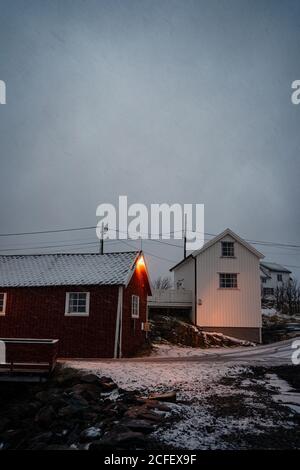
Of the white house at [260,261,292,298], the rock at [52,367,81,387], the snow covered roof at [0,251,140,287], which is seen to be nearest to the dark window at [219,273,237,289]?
the snow covered roof at [0,251,140,287]

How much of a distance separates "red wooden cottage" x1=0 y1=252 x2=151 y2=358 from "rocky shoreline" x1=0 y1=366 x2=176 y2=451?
5.82 m

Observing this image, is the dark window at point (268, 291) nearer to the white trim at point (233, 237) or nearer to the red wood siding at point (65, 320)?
the white trim at point (233, 237)

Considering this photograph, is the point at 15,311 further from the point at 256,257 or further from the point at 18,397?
the point at 256,257

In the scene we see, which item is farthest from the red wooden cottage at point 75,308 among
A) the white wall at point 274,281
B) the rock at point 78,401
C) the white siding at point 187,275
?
the white wall at point 274,281

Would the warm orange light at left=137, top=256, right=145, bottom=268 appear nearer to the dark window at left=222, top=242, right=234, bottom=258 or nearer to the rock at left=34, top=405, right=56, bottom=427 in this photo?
the dark window at left=222, top=242, right=234, bottom=258

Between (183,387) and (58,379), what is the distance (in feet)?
16.1

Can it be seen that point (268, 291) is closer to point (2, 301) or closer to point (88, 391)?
point (2, 301)

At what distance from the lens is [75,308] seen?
66.9ft

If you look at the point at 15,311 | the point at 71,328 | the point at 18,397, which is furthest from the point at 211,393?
the point at 15,311

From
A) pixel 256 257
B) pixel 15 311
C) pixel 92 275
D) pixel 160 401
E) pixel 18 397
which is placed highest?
pixel 256 257

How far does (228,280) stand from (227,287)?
1.84ft

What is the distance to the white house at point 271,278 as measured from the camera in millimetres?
62281

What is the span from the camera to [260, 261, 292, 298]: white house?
62281mm
